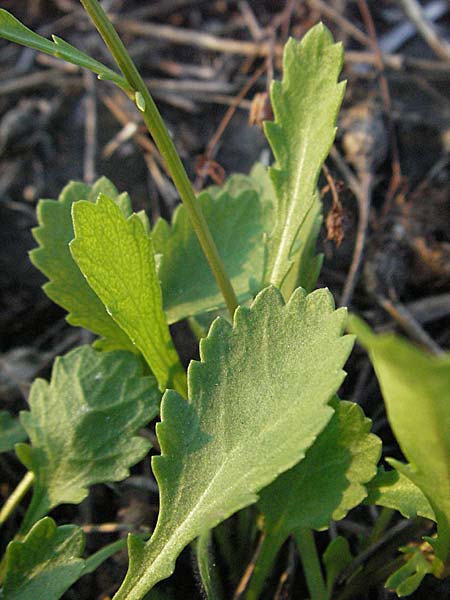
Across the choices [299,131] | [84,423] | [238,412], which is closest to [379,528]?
[238,412]

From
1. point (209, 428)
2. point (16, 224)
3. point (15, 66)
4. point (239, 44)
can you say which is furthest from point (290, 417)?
point (15, 66)

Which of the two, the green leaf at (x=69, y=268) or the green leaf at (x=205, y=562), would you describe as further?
the green leaf at (x=69, y=268)

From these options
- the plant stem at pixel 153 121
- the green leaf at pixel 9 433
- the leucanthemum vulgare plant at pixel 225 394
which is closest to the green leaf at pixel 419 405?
the leucanthemum vulgare plant at pixel 225 394

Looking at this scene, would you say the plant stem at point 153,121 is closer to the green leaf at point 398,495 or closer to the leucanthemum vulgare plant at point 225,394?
the leucanthemum vulgare plant at point 225,394

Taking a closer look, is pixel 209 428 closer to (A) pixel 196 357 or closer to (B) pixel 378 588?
(B) pixel 378 588

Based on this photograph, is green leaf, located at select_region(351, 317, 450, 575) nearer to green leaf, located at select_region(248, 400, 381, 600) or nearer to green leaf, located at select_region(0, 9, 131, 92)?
green leaf, located at select_region(248, 400, 381, 600)

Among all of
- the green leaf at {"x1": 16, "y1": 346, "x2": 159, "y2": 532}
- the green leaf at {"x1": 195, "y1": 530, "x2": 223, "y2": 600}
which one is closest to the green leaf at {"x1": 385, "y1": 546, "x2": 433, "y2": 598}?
the green leaf at {"x1": 195, "y1": 530, "x2": 223, "y2": 600}
